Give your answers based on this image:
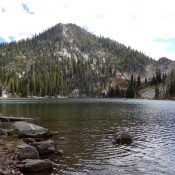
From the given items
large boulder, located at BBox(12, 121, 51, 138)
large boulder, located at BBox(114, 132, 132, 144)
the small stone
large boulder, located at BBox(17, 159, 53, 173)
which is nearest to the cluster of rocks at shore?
large boulder, located at BBox(17, 159, 53, 173)

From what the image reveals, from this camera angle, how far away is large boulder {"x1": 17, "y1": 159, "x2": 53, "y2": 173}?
2662cm

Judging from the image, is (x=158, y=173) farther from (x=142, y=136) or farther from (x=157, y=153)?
(x=142, y=136)

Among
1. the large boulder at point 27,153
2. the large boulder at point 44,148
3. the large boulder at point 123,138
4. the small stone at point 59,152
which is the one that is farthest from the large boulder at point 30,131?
the large boulder at point 27,153

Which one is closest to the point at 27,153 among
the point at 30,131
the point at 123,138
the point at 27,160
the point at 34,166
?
the point at 27,160

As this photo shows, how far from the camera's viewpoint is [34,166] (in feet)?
88.1

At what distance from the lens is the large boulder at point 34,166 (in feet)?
87.4

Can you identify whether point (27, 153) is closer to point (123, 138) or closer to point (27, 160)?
point (27, 160)

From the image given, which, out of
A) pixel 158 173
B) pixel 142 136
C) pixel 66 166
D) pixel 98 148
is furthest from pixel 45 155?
pixel 142 136

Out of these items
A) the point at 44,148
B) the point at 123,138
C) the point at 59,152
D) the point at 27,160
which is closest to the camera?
the point at 27,160

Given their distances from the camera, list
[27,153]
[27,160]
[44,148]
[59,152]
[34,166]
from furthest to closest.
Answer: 1. [59,152]
2. [44,148]
3. [27,153]
4. [27,160]
5. [34,166]

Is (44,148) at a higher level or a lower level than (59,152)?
higher

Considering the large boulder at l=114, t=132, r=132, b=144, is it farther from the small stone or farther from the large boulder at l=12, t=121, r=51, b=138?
the small stone

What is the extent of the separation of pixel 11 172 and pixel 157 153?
58.1 feet

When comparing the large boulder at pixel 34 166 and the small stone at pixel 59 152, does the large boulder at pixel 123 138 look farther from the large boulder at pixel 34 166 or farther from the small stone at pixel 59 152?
Answer: the large boulder at pixel 34 166
